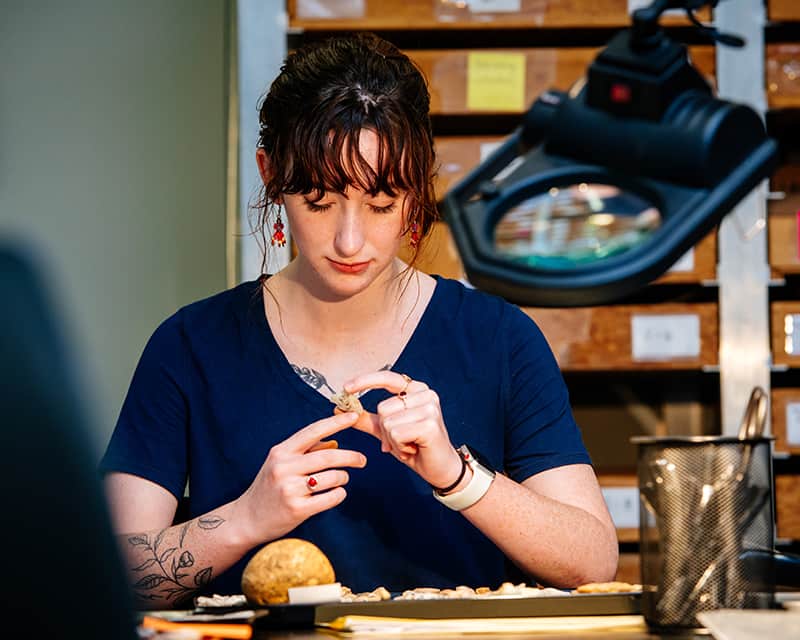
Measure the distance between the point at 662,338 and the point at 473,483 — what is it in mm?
1223

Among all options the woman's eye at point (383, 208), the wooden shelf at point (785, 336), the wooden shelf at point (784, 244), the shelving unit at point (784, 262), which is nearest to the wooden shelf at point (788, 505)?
the shelving unit at point (784, 262)

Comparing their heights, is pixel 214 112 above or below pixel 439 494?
above

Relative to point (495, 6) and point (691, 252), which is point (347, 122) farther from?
point (691, 252)

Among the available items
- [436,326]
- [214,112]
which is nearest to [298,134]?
[436,326]

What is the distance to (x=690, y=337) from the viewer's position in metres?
2.43

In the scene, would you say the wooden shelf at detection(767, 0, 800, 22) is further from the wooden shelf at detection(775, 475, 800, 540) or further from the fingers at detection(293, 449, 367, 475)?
the fingers at detection(293, 449, 367, 475)

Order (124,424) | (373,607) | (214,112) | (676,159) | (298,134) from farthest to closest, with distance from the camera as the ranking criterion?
1. (214,112)
2. (124,424)
3. (298,134)
4. (373,607)
5. (676,159)

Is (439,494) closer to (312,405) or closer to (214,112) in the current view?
(312,405)

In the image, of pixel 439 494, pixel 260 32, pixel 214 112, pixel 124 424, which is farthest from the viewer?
pixel 214 112

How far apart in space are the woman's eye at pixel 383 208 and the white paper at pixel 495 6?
1100 millimetres

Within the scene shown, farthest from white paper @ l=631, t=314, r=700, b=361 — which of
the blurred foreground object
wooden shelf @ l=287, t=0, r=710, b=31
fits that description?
the blurred foreground object

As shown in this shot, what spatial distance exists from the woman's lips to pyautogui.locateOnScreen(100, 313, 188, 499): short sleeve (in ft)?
0.93

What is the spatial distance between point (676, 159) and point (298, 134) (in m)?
0.61

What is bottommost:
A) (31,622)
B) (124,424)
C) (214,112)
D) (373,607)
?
(373,607)
